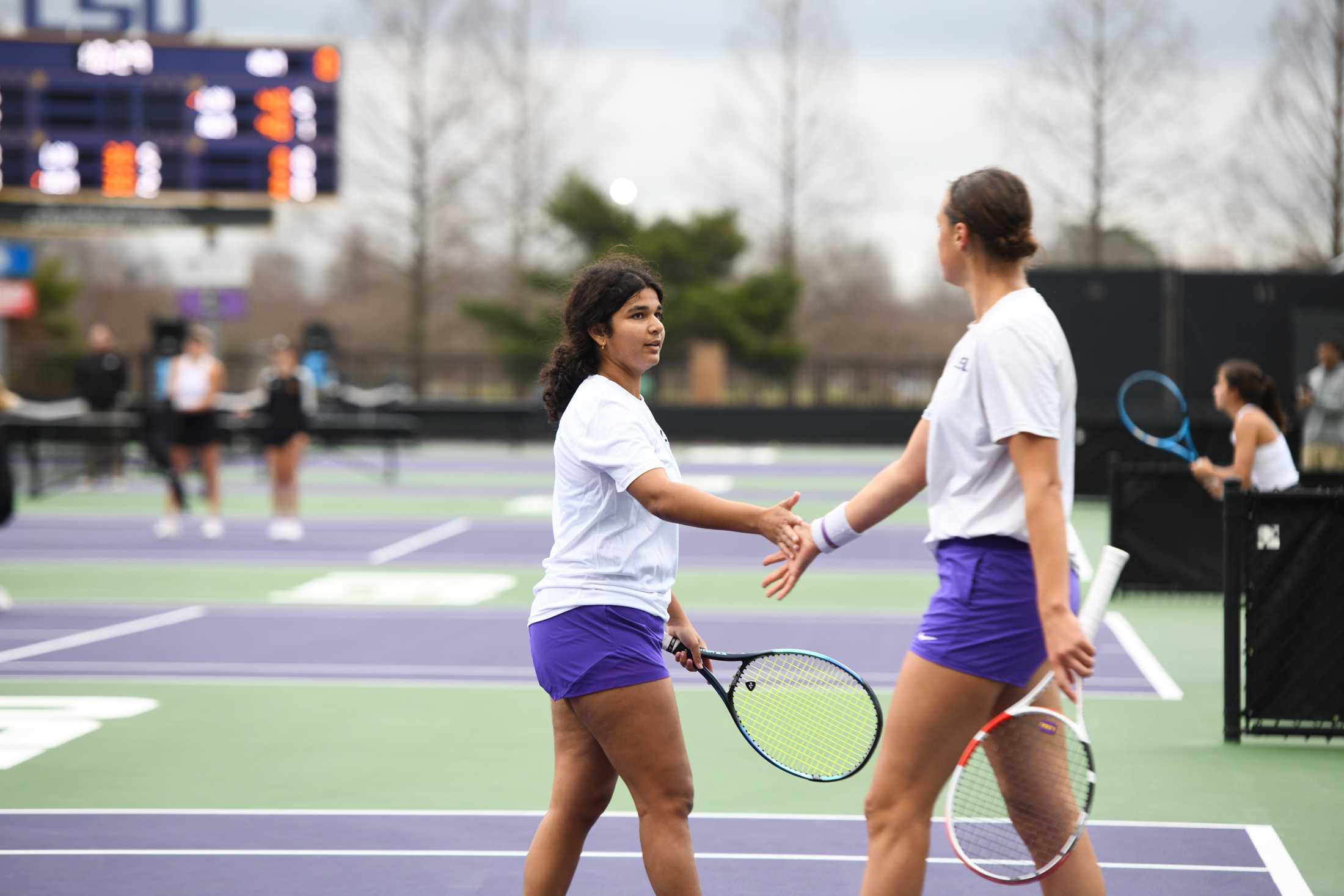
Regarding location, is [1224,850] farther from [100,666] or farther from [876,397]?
[876,397]

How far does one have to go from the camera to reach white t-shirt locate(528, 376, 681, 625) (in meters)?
3.82

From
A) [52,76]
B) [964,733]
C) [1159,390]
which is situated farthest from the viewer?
[52,76]

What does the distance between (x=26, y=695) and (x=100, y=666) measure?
2.86 ft

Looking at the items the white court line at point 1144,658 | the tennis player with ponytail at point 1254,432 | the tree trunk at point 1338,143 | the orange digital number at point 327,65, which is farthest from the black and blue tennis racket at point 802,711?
the tree trunk at point 1338,143

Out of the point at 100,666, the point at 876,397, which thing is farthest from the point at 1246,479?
the point at 876,397

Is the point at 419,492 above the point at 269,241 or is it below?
below

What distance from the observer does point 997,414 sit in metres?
3.52

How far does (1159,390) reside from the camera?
74.0 ft

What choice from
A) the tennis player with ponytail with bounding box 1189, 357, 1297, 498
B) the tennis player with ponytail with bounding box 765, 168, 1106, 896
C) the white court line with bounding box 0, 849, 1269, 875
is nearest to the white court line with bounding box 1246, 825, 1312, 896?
the white court line with bounding box 0, 849, 1269, 875

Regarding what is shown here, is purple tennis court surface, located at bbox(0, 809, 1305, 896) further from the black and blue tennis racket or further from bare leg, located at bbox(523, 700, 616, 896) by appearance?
bare leg, located at bbox(523, 700, 616, 896)

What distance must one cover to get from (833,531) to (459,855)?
7.04ft

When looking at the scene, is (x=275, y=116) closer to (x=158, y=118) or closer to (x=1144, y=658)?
(x=158, y=118)

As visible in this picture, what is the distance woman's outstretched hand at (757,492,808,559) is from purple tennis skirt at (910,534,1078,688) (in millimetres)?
440

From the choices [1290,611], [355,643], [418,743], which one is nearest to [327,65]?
[355,643]
